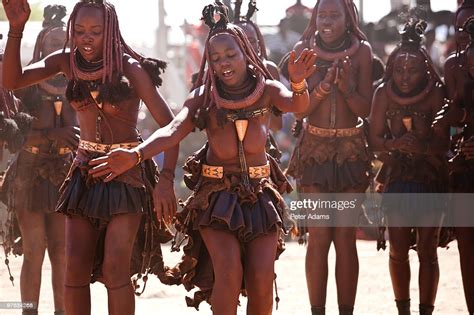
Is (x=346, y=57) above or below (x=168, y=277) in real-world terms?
above

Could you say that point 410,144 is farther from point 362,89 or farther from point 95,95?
point 95,95

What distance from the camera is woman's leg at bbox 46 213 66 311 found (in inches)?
317

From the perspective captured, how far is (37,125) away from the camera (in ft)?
27.0

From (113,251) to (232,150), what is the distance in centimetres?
90

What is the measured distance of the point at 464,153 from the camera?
8000mm

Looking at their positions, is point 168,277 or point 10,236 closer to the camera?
point 168,277

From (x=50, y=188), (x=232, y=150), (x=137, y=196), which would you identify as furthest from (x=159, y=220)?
(x=50, y=188)

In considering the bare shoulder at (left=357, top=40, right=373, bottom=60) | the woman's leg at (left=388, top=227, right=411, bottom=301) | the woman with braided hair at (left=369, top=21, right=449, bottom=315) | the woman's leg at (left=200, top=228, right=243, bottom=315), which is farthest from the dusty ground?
the woman's leg at (left=200, top=228, right=243, bottom=315)

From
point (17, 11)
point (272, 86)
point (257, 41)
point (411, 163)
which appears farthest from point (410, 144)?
point (17, 11)

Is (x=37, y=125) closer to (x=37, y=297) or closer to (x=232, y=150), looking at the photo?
(x=37, y=297)

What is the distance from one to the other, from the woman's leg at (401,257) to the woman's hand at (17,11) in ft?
10.7

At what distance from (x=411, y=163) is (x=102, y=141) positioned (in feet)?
8.86

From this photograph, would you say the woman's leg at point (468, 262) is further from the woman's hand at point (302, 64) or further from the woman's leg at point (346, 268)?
the woman's hand at point (302, 64)

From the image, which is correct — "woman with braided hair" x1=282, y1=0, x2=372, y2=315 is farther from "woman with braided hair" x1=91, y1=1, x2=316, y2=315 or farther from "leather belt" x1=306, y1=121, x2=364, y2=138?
"woman with braided hair" x1=91, y1=1, x2=316, y2=315
